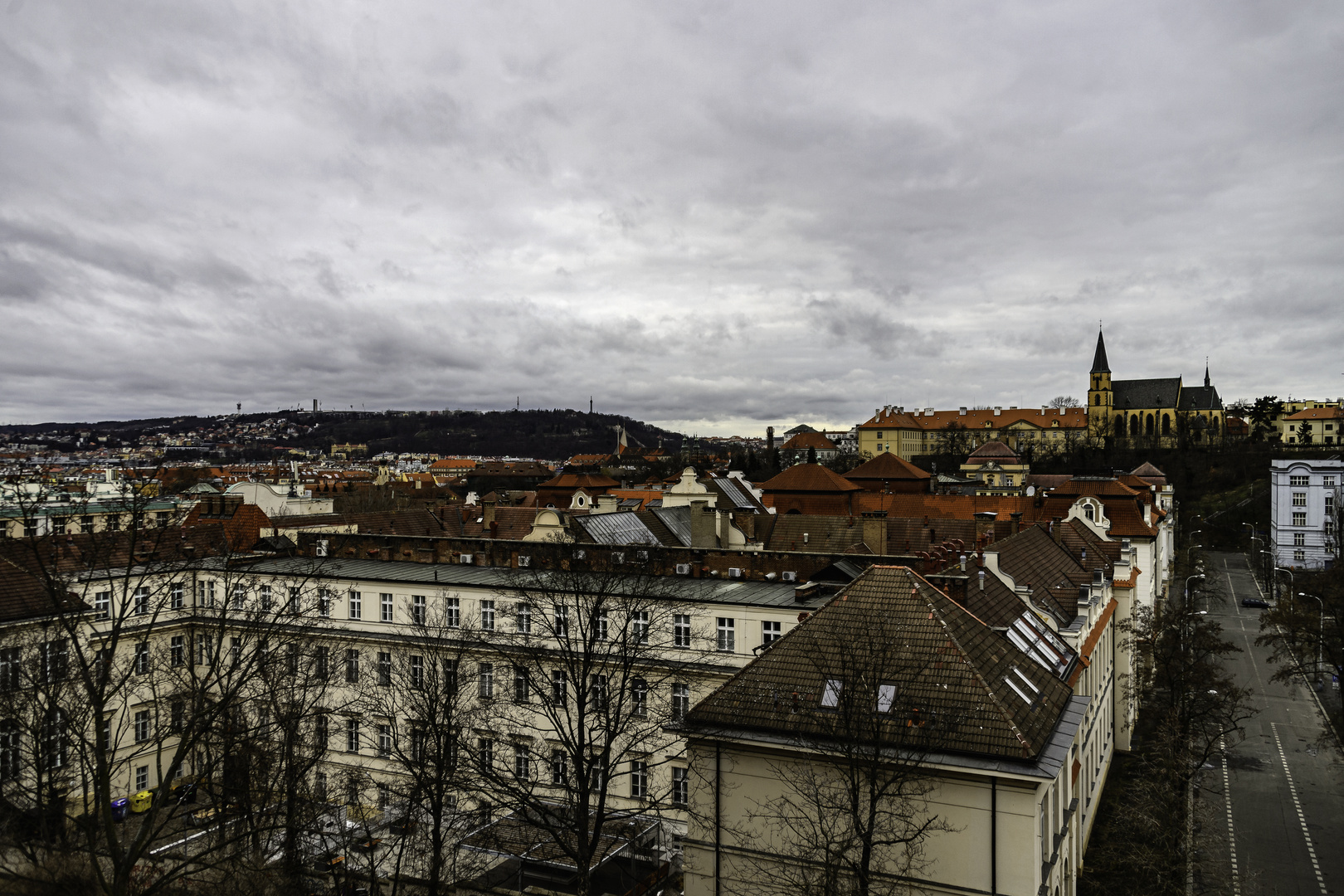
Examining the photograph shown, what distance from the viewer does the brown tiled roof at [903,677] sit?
14578 mm

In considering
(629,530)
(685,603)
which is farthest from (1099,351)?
(685,603)

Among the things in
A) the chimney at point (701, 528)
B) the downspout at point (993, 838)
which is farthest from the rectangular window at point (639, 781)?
the chimney at point (701, 528)

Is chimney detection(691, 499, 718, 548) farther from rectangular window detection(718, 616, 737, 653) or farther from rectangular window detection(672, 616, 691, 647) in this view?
rectangular window detection(718, 616, 737, 653)

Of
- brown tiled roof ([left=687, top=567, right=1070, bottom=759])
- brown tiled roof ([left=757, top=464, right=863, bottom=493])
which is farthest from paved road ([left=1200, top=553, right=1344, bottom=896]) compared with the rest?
brown tiled roof ([left=757, top=464, right=863, bottom=493])

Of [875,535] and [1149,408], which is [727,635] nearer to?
[875,535]

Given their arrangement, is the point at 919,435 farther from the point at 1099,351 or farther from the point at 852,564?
the point at 852,564

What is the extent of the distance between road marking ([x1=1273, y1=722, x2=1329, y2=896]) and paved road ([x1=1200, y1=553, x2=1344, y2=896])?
0.09ft

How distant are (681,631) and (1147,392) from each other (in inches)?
5949

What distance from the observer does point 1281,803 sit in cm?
3178

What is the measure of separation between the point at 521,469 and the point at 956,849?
6697 inches

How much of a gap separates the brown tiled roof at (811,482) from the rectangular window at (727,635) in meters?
40.9

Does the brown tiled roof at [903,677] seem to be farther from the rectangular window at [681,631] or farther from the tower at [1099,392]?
the tower at [1099,392]

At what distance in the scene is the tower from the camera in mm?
152625

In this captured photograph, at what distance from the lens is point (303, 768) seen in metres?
18.5
